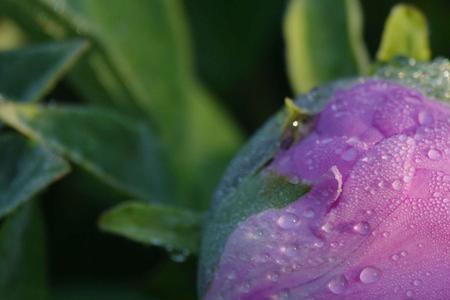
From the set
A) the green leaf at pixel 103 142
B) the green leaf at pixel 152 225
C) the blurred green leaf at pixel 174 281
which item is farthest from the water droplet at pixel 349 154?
the blurred green leaf at pixel 174 281

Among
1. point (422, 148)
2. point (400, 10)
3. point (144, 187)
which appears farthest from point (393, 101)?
point (144, 187)

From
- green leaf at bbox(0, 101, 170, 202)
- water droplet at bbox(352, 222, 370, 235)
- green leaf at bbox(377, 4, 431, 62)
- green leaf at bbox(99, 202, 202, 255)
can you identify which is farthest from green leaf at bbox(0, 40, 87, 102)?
water droplet at bbox(352, 222, 370, 235)

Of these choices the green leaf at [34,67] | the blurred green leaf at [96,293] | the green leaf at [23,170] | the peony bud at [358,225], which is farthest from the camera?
the blurred green leaf at [96,293]

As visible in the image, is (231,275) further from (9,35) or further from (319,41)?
(9,35)

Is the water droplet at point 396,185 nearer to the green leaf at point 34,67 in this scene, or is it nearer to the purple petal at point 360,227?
the purple petal at point 360,227

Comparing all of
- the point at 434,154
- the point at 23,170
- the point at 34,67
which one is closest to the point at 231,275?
the point at 434,154

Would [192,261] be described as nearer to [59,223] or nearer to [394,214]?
[59,223]
